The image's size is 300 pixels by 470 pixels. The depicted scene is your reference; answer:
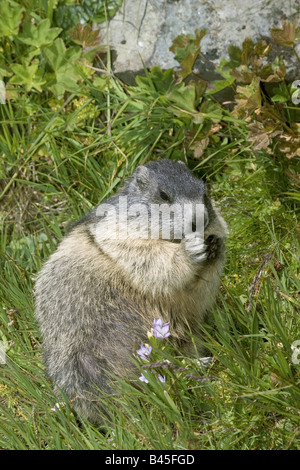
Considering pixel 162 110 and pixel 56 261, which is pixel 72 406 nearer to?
pixel 56 261

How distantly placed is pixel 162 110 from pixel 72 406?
296cm

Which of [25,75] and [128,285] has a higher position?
[25,75]

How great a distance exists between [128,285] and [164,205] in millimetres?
656

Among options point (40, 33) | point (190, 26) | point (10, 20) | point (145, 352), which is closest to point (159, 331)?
point (145, 352)

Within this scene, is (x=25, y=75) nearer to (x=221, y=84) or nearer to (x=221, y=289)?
(x=221, y=84)

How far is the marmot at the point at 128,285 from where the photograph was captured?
460 centimetres

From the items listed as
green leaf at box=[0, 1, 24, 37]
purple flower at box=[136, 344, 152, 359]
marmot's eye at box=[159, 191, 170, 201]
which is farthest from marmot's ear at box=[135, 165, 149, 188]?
green leaf at box=[0, 1, 24, 37]

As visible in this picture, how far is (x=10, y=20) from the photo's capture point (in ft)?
21.8

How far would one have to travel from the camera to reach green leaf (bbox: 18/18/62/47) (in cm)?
662

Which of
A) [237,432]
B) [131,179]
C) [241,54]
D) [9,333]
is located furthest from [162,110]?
[237,432]

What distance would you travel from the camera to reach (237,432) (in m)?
3.73

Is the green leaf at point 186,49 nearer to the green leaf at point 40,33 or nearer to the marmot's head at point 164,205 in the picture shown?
the marmot's head at point 164,205

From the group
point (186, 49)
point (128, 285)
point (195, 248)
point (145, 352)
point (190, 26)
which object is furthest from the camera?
point (190, 26)

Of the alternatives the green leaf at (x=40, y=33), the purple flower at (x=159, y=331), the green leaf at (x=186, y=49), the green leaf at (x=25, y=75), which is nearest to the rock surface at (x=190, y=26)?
the green leaf at (x=186, y=49)
